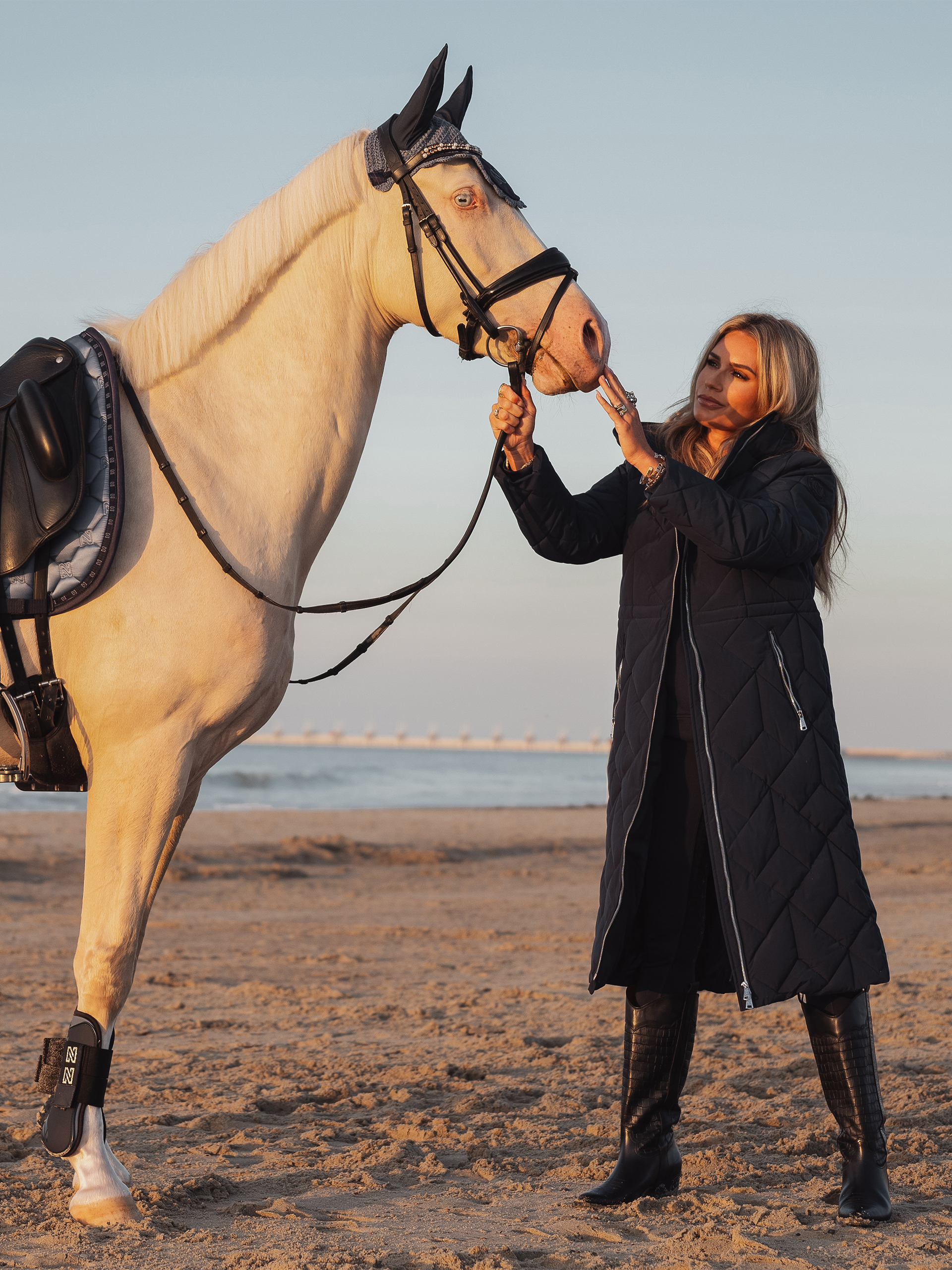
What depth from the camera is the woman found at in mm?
2572

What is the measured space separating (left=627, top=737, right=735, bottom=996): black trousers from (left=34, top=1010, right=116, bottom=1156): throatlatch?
1.29 m

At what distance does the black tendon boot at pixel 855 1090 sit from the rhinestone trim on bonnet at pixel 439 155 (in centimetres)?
206

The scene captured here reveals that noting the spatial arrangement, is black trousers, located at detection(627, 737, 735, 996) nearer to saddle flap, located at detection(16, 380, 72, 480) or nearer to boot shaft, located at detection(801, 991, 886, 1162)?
boot shaft, located at detection(801, 991, 886, 1162)

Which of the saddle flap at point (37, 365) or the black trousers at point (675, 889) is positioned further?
the black trousers at point (675, 889)

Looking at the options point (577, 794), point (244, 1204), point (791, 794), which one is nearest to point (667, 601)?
point (791, 794)

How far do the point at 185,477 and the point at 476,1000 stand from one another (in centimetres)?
351

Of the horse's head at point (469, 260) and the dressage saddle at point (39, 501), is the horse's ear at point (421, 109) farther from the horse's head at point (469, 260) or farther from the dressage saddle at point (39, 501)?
the dressage saddle at point (39, 501)

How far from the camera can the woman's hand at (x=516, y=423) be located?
2.62 m

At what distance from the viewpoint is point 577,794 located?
29.0 metres

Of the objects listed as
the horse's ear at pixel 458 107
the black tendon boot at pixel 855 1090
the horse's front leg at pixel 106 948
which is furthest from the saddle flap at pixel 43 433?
the black tendon boot at pixel 855 1090

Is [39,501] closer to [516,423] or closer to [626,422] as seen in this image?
[516,423]

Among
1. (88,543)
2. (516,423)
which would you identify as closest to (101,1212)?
(88,543)

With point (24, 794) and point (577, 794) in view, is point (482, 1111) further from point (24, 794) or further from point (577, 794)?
point (577, 794)

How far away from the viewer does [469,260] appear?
2484 mm
